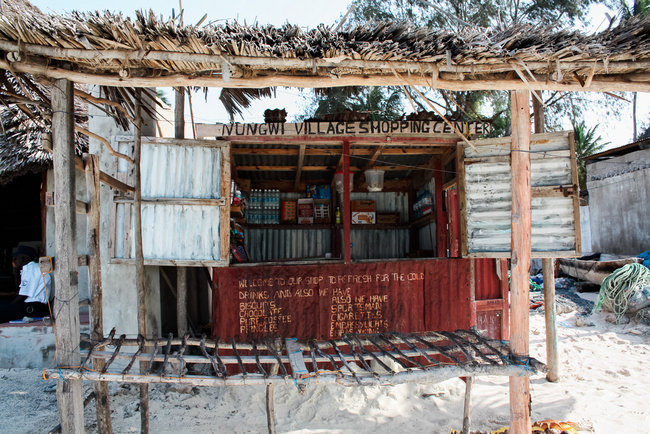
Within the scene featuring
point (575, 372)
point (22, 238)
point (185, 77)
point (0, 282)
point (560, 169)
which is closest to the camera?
point (185, 77)

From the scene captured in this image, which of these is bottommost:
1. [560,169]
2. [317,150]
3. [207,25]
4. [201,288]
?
[201,288]

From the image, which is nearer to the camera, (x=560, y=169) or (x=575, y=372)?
(x=560, y=169)

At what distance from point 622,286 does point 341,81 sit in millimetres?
9100

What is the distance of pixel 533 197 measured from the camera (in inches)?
220

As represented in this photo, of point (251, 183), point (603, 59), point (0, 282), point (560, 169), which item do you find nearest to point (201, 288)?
point (251, 183)

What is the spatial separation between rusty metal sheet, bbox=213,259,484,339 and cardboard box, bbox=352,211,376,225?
190cm

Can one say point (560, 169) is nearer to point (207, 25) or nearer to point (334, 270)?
point (334, 270)

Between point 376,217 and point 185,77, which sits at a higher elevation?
point 185,77

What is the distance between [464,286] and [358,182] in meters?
2.78

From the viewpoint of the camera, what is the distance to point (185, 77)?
11.6 feet

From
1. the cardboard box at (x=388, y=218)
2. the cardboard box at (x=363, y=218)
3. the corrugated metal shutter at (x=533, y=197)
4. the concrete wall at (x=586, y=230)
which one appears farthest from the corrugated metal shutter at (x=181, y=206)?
the concrete wall at (x=586, y=230)

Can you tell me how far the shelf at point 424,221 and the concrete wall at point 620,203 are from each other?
9.96 metres

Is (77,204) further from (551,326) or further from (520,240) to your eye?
(551,326)

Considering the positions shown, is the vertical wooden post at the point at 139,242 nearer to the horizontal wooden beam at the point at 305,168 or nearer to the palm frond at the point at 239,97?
the palm frond at the point at 239,97
